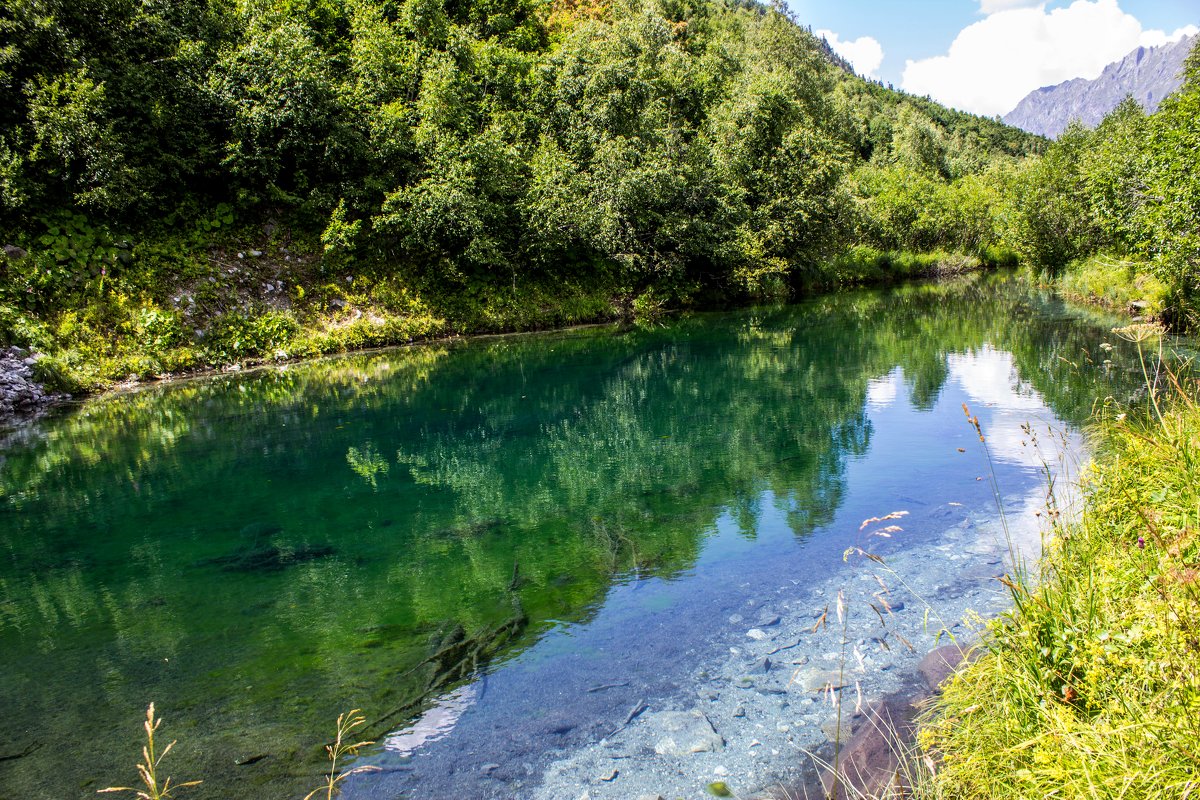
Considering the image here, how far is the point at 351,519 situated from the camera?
A: 1084cm

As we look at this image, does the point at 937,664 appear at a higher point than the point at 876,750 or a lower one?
lower

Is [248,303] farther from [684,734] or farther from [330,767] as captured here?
[684,734]

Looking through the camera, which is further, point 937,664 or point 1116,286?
point 1116,286

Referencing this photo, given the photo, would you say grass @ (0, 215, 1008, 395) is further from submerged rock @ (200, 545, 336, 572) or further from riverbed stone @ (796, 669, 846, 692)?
riverbed stone @ (796, 669, 846, 692)

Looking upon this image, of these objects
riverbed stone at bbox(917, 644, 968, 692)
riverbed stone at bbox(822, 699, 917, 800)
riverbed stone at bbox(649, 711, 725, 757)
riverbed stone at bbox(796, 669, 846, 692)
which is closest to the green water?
riverbed stone at bbox(649, 711, 725, 757)

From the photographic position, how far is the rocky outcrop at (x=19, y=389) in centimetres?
1905

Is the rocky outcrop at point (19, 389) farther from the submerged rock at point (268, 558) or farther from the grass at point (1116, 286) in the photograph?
the grass at point (1116, 286)

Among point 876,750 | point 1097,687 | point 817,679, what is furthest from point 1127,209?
point 1097,687

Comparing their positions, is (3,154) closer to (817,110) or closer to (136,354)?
(136,354)

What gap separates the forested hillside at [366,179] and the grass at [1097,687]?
24900 millimetres

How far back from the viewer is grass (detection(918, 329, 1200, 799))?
2914mm

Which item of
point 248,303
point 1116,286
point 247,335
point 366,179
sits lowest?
point 1116,286

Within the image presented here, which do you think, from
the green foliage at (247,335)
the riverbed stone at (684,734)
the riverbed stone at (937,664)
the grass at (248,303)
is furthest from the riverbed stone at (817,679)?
the green foliage at (247,335)

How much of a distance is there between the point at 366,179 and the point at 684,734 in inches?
1197
